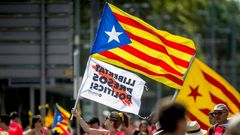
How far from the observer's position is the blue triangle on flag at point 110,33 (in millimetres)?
15430

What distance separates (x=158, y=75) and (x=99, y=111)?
15590mm

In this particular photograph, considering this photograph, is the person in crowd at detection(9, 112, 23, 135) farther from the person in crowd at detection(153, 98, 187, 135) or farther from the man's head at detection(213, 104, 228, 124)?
the person in crowd at detection(153, 98, 187, 135)

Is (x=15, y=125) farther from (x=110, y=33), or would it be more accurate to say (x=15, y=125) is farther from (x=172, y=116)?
(x=172, y=116)

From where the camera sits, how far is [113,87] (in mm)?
14875

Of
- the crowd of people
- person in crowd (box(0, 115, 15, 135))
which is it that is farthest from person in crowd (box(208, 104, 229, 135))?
person in crowd (box(0, 115, 15, 135))

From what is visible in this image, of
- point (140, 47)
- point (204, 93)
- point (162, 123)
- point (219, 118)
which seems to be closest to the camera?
point (162, 123)

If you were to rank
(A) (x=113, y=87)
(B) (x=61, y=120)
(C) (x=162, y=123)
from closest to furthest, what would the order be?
(C) (x=162, y=123)
(A) (x=113, y=87)
(B) (x=61, y=120)

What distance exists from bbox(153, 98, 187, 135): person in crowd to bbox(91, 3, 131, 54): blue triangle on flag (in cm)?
722

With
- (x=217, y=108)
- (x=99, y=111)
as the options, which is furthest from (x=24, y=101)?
(x=217, y=108)

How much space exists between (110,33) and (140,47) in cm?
50

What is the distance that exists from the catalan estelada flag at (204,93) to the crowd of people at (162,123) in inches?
43.5

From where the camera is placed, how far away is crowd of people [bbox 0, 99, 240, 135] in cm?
809

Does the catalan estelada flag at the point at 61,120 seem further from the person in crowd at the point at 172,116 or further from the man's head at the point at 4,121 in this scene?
the person in crowd at the point at 172,116

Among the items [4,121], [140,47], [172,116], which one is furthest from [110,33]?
[172,116]
